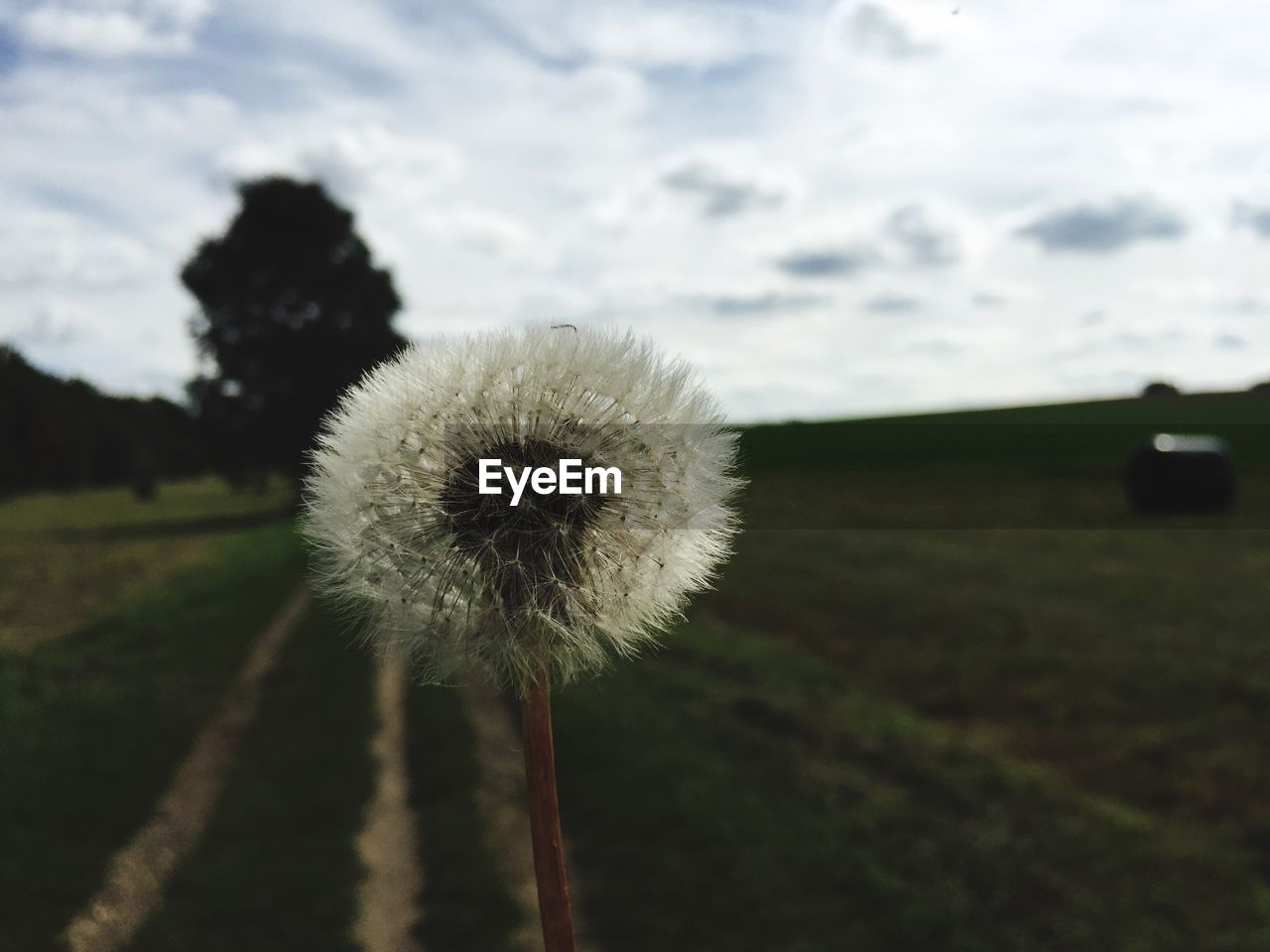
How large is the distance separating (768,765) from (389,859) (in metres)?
6.02

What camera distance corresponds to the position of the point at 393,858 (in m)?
12.0

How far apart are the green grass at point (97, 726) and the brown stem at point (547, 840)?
10.7 meters

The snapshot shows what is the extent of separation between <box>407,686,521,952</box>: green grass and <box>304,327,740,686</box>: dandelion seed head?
30.8ft

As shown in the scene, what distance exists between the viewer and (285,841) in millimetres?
12336

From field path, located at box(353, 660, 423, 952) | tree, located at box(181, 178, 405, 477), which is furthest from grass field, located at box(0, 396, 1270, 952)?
tree, located at box(181, 178, 405, 477)

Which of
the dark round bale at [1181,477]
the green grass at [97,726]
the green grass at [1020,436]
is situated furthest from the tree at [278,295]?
the dark round bale at [1181,477]

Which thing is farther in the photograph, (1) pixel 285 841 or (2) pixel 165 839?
(1) pixel 285 841

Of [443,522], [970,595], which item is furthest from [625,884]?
[970,595]

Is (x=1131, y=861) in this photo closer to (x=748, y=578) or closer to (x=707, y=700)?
(x=707, y=700)

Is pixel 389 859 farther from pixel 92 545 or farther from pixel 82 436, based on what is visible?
pixel 82 436

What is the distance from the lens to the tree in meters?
23.8

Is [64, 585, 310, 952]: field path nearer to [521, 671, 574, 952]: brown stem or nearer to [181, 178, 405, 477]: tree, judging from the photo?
[181, 178, 405, 477]: tree

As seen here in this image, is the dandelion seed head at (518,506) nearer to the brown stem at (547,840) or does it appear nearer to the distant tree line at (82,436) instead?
the brown stem at (547,840)

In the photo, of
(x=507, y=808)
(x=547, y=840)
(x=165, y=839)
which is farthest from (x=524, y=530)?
(x=507, y=808)
